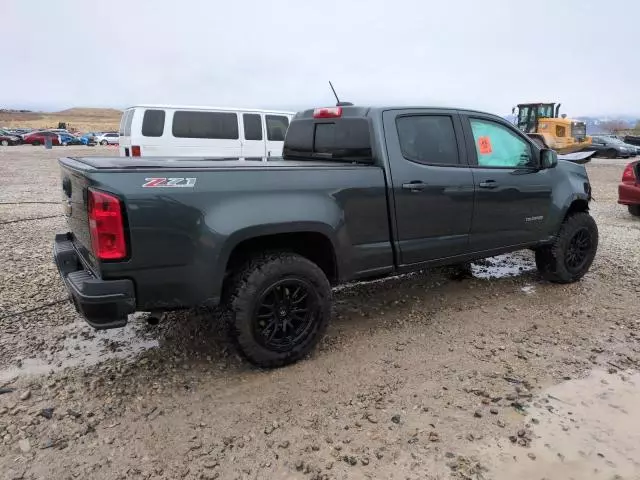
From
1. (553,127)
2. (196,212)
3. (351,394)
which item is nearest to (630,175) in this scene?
(351,394)

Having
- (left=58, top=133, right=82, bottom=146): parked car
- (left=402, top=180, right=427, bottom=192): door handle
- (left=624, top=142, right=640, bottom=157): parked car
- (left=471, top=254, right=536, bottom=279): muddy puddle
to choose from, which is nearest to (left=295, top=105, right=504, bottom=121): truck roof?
(left=402, top=180, right=427, bottom=192): door handle

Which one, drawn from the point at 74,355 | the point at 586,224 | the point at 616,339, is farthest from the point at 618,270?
the point at 74,355

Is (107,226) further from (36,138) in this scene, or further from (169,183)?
(36,138)

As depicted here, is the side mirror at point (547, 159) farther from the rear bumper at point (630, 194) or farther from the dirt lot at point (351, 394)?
the rear bumper at point (630, 194)

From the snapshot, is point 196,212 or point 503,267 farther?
point 503,267

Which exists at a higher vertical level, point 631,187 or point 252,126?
point 252,126

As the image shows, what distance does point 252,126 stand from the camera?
40.0 feet

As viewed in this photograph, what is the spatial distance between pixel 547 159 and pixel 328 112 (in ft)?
7.34

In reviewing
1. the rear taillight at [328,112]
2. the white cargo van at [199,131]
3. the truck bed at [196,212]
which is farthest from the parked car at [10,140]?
the rear taillight at [328,112]

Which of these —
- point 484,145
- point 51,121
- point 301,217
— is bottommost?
point 301,217

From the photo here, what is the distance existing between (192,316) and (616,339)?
3.55m

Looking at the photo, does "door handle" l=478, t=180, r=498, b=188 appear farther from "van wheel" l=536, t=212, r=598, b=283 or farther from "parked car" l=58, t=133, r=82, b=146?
"parked car" l=58, t=133, r=82, b=146

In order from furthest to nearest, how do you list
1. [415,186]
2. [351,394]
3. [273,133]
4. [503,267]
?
[273,133], [503,267], [415,186], [351,394]

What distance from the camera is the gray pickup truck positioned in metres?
3.02
